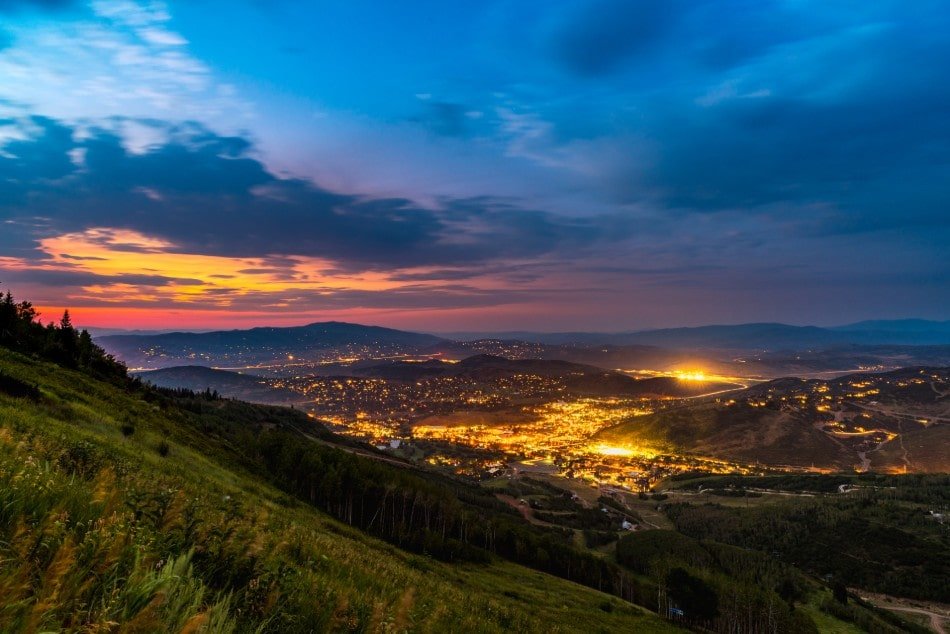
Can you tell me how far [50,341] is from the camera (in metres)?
47.3

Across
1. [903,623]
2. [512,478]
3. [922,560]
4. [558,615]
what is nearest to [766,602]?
[903,623]

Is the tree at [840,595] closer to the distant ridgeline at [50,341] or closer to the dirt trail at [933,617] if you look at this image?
the dirt trail at [933,617]

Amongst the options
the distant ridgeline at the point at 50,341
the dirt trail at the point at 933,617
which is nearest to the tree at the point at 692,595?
the dirt trail at the point at 933,617

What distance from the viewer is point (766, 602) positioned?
64.4 meters

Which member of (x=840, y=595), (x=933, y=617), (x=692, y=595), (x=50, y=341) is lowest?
(x=933, y=617)

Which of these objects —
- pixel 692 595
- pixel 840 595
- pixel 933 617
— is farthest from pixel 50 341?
pixel 933 617

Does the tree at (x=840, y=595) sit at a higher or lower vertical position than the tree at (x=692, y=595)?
lower

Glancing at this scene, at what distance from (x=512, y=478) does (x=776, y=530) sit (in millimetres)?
Result: 83076

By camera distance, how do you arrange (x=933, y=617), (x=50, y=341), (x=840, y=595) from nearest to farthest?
(x=50, y=341) < (x=840, y=595) < (x=933, y=617)

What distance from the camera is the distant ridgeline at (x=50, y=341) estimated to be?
4428cm

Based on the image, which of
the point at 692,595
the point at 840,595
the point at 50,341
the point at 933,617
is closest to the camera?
the point at 50,341

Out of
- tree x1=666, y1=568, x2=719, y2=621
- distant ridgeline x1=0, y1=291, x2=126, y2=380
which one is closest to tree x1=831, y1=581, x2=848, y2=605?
tree x1=666, y1=568, x2=719, y2=621

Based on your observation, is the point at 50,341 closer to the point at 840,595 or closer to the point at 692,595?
the point at 692,595

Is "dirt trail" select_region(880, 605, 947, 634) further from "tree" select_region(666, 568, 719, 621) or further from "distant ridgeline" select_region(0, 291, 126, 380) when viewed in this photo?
"distant ridgeline" select_region(0, 291, 126, 380)
